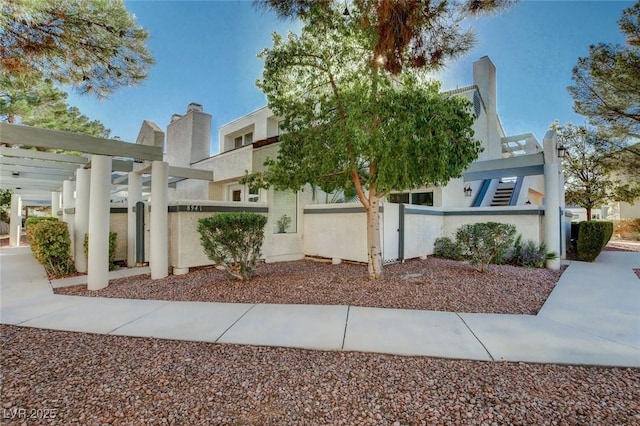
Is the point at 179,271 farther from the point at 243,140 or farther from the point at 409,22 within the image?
the point at 243,140

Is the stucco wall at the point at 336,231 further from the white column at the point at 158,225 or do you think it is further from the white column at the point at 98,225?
the white column at the point at 98,225

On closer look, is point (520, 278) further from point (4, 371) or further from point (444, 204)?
point (4, 371)

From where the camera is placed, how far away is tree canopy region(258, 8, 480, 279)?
205 inches

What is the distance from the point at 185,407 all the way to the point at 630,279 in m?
9.90

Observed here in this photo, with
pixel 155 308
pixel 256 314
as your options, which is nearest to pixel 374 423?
pixel 256 314

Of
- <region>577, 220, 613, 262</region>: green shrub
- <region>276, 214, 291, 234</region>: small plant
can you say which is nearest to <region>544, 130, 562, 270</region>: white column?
<region>577, 220, 613, 262</region>: green shrub

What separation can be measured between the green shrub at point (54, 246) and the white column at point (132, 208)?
1.49m

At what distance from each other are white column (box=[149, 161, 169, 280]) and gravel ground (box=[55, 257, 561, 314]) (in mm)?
353

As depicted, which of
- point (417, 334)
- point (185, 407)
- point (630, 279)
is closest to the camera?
point (185, 407)

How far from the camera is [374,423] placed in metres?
2.27

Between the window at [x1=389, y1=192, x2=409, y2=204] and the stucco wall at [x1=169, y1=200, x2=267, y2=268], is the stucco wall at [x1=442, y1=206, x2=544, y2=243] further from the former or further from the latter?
the stucco wall at [x1=169, y1=200, x2=267, y2=268]

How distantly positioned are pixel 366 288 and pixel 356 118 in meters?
3.41

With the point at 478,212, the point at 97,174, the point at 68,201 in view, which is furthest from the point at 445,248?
the point at 68,201

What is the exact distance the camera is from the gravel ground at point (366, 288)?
5.32m
